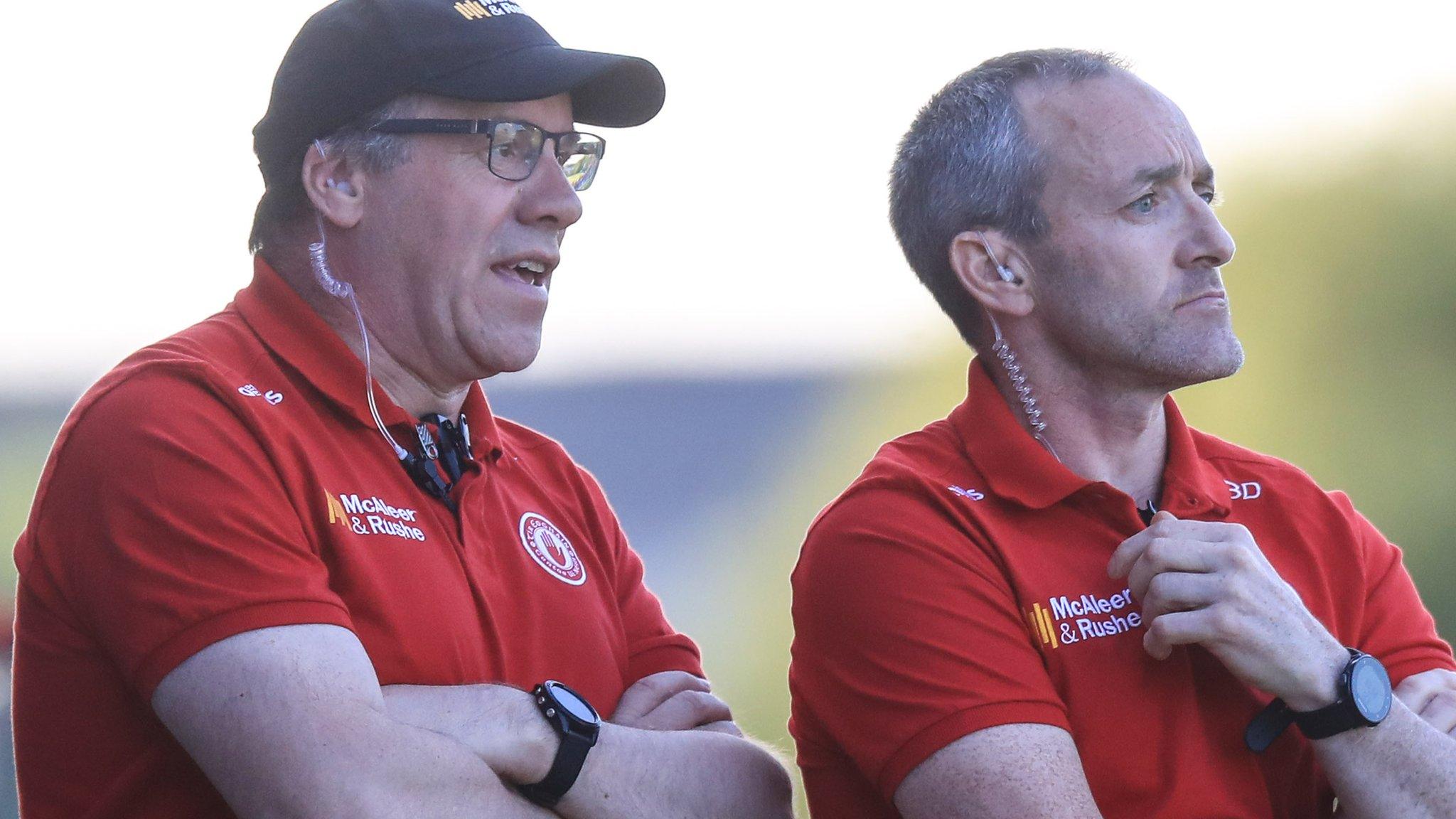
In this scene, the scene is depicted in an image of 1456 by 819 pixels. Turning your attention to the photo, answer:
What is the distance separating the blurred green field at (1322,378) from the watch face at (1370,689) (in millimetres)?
9788

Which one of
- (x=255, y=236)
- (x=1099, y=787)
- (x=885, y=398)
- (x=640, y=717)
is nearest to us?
(x=1099, y=787)

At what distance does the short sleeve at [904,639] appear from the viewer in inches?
100

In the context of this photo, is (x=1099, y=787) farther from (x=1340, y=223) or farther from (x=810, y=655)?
(x=1340, y=223)

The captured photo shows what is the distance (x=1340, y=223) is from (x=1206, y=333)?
14735mm

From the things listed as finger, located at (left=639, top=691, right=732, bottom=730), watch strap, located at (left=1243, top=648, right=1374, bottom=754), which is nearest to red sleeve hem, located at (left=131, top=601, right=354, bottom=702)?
finger, located at (left=639, top=691, right=732, bottom=730)

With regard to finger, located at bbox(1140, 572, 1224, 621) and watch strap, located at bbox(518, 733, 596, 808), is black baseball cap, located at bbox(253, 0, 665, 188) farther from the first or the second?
finger, located at bbox(1140, 572, 1224, 621)

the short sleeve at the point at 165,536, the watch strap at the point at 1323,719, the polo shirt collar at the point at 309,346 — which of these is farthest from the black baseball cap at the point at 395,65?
the watch strap at the point at 1323,719

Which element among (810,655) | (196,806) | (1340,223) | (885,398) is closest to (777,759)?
(810,655)

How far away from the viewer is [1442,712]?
8.97 feet

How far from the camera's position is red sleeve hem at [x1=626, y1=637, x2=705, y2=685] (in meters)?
3.00

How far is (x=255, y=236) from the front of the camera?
9.94 ft

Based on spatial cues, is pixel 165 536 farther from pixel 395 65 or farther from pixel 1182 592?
pixel 1182 592

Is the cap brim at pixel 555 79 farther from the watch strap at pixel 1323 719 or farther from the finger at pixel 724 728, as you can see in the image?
the watch strap at pixel 1323 719

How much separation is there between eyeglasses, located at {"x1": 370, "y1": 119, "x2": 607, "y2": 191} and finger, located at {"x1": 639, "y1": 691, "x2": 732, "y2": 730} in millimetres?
1000
